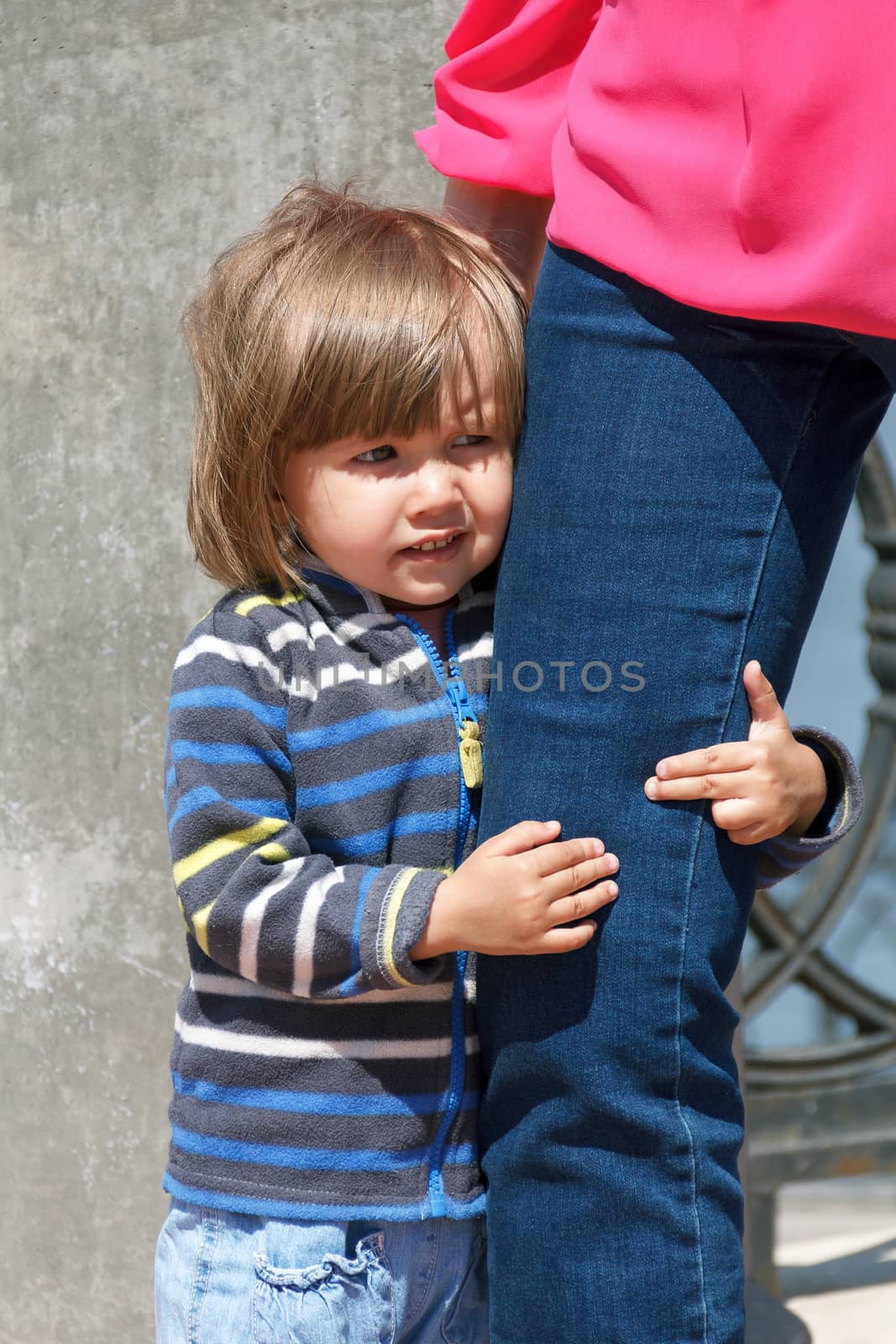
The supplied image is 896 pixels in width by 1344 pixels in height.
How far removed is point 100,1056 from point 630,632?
3.57 ft

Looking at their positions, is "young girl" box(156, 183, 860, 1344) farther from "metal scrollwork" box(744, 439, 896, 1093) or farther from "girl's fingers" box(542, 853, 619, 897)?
"metal scrollwork" box(744, 439, 896, 1093)

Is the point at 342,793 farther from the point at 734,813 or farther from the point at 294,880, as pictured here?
the point at 734,813

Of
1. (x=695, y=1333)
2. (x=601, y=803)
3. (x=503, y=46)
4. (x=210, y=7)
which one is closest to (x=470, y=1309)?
(x=695, y=1333)

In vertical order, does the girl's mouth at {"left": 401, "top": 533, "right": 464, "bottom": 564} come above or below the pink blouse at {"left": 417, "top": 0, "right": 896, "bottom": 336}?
below

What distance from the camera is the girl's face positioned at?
1.20 m

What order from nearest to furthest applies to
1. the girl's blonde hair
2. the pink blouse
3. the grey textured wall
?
the pink blouse, the girl's blonde hair, the grey textured wall

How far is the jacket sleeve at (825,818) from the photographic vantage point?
3.97ft

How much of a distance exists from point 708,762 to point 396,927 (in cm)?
30

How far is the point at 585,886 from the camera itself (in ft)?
3.60

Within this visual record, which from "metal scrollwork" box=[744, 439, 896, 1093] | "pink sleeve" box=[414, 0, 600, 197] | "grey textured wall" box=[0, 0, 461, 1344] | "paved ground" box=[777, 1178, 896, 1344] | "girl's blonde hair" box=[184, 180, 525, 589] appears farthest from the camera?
"metal scrollwork" box=[744, 439, 896, 1093]

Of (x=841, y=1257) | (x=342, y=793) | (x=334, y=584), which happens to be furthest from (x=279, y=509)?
(x=841, y=1257)

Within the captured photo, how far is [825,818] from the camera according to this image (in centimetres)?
125

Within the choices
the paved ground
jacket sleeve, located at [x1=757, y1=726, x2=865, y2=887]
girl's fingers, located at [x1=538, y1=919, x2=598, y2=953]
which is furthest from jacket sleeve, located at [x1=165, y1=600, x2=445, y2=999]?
the paved ground

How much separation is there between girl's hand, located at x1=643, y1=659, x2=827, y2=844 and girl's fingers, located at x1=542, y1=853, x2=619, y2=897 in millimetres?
67
